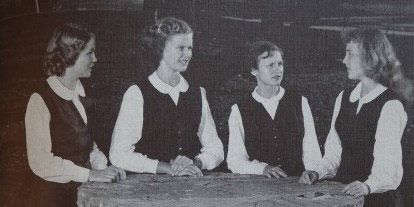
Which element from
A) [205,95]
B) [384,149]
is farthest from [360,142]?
[205,95]

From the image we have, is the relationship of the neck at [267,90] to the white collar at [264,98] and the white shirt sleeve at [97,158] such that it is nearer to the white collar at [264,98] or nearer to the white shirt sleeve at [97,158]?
the white collar at [264,98]

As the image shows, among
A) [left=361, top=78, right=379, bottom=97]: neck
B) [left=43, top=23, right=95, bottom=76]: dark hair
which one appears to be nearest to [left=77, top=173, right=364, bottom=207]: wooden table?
[left=361, top=78, right=379, bottom=97]: neck

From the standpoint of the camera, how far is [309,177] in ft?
9.14

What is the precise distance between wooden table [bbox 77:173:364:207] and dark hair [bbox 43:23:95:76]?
2.52 feet

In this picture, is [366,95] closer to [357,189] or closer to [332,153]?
[332,153]

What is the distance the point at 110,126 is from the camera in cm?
295

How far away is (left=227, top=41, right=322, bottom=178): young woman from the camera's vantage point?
3.02 metres

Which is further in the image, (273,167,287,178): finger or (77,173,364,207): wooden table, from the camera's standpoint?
(273,167,287,178): finger

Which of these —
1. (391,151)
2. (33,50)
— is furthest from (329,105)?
(33,50)

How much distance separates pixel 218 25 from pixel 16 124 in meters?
1.41

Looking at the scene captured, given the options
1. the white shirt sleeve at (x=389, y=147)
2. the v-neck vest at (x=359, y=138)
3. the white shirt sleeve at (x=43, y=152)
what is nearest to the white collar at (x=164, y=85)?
the white shirt sleeve at (x=43, y=152)

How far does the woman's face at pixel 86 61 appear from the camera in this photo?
2.96 m

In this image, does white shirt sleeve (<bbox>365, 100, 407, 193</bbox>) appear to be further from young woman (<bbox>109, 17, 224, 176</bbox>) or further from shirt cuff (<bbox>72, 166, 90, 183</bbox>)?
shirt cuff (<bbox>72, 166, 90, 183</bbox>)

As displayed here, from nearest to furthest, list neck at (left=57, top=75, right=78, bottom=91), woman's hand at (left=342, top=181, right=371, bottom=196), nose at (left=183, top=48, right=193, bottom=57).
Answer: woman's hand at (left=342, top=181, right=371, bottom=196) → neck at (left=57, top=75, right=78, bottom=91) → nose at (left=183, top=48, right=193, bottom=57)
